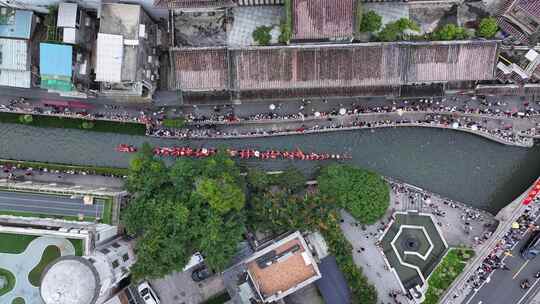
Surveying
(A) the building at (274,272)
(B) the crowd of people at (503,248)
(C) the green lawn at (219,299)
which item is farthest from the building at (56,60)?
(B) the crowd of people at (503,248)

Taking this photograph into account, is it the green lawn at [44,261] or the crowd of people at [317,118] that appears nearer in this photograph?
the green lawn at [44,261]

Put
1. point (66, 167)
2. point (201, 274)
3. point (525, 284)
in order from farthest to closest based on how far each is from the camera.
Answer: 1. point (66, 167)
2. point (201, 274)
3. point (525, 284)

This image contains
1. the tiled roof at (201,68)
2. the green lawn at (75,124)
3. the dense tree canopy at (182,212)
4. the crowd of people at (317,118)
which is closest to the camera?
the dense tree canopy at (182,212)

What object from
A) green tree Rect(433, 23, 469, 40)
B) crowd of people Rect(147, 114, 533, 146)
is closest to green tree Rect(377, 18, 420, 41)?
green tree Rect(433, 23, 469, 40)

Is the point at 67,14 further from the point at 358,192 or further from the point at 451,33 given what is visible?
the point at 451,33

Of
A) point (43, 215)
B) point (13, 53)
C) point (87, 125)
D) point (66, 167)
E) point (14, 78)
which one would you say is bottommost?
point (43, 215)

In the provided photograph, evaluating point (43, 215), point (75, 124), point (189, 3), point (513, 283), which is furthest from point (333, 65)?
point (43, 215)

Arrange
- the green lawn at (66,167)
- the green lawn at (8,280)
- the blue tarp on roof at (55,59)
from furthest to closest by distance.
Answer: the green lawn at (66,167) < the blue tarp on roof at (55,59) < the green lawn at (8,280)

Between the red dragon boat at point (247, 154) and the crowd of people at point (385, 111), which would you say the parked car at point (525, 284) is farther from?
the red dragon boat at point (247, 154)
